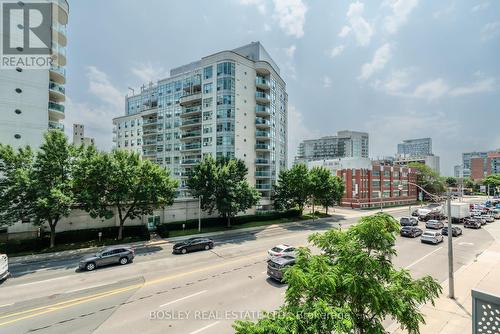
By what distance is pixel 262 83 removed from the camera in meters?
53.1

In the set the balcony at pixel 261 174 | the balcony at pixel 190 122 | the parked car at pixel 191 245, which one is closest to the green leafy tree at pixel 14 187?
the parked car at pixel 191 245

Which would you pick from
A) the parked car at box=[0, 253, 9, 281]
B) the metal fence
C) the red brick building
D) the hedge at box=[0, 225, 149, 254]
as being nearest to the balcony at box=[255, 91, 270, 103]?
the red brick building

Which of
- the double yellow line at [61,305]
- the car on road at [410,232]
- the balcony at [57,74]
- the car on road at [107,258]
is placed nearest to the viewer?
the double yellow line at [61,305]

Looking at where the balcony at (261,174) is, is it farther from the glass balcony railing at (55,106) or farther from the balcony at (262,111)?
the glass balcony railing at (55,106)

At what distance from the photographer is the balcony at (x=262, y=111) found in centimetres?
5222

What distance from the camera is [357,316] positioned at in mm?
6645

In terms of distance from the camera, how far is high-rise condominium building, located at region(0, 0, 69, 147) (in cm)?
3244

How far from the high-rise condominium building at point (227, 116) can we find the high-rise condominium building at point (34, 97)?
22.2 metres

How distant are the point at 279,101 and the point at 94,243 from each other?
156 ft

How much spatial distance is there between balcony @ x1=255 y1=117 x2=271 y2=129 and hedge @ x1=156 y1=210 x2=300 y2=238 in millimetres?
18402

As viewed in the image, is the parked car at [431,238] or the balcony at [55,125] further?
the balcony at [55,125]

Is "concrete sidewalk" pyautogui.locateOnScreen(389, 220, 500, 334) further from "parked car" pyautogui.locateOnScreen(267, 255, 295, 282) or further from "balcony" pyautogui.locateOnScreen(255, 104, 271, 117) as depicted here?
"balcony" pyautogui.locateOnScreen(255, 104, 271, 117)

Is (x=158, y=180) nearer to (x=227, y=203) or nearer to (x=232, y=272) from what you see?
(x=227, y=203)

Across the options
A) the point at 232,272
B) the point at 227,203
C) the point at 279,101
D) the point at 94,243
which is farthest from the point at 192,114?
the point at 232,272
